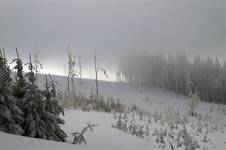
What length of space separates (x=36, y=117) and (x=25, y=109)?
417 mm

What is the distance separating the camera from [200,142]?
1421cm

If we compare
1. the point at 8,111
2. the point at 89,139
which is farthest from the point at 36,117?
the point at 89,139

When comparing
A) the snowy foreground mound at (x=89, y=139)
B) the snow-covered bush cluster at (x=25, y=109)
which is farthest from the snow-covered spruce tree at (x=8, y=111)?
Answer: the snowy foreground mound at (x=89, y=139)

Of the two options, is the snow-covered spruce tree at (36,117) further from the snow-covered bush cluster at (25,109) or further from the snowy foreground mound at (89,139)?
the snowy foreground mound at (89,139)

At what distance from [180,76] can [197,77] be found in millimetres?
5249

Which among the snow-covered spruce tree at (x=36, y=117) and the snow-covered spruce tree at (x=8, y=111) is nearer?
the snow-covered spruce tree at (x=8, y=111)

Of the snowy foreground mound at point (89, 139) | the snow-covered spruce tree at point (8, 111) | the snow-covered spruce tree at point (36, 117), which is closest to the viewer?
the snowy foreground mound at point (89, 139)

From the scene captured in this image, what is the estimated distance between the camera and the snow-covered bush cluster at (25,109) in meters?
7.43

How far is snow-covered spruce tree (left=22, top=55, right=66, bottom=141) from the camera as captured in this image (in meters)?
7.79

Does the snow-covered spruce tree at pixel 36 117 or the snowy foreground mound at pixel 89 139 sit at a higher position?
the snow-covered spruce tree at pixel 36 117

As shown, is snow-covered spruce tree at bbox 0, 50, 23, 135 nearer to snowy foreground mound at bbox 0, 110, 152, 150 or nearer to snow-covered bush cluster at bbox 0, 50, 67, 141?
snow-covered bush cluster at bbox 0, 50, 67, 141

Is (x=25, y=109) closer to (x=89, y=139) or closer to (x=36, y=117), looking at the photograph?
(x=36, y=117)

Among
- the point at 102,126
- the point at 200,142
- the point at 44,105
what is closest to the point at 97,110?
the point at 102,126

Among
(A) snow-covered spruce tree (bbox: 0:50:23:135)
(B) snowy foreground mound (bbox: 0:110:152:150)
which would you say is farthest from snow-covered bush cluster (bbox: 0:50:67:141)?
(B) snowy foreground mound (bbox: 0:110:152:150)
